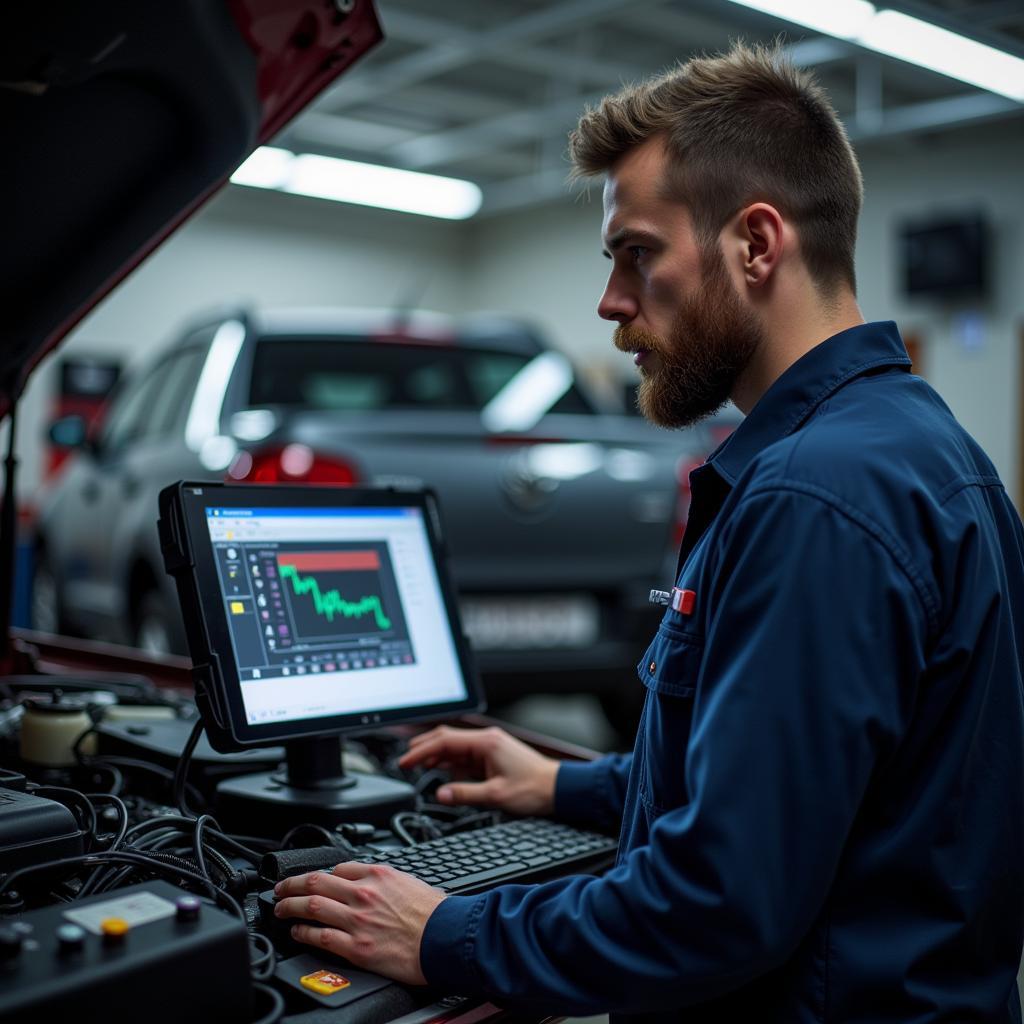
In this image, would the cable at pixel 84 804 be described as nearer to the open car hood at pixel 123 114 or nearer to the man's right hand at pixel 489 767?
the man's right hand at pixel 489 767

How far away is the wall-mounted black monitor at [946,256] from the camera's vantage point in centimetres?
772

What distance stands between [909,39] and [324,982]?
5553 mm

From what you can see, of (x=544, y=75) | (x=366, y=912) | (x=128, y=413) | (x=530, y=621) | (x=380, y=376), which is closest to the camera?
(x=366, y=912)

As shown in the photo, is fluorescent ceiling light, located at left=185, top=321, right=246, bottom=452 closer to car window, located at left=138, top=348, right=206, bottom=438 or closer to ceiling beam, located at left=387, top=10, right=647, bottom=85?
car window, located at left=138, top=348, right=206, bottom=438

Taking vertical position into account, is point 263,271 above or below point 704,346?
above

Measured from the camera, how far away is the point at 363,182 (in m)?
8.48

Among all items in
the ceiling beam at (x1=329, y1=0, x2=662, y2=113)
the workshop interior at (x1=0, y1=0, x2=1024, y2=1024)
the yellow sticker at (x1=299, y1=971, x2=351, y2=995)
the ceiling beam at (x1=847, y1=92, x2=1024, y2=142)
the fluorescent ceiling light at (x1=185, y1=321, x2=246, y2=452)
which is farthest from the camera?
the ceiling beam at (x1=847, y1=92, x2=1024, y2=142)

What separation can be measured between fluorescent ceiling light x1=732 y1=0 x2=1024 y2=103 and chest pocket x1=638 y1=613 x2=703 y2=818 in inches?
177

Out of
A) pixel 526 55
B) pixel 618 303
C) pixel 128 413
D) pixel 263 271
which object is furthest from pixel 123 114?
pixel 263 271

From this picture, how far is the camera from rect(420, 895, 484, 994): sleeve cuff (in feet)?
3.08

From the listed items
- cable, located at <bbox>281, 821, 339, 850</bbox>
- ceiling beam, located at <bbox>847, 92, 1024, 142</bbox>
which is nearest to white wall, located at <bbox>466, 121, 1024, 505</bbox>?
ceiling beam, located at <bbox>847, 92, 1024, 142</bbox>

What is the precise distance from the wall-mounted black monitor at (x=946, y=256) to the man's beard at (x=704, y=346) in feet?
23.8

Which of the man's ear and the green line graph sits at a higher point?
the man's ear

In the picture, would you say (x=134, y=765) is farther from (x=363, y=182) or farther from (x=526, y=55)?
(x=363, y=182)
